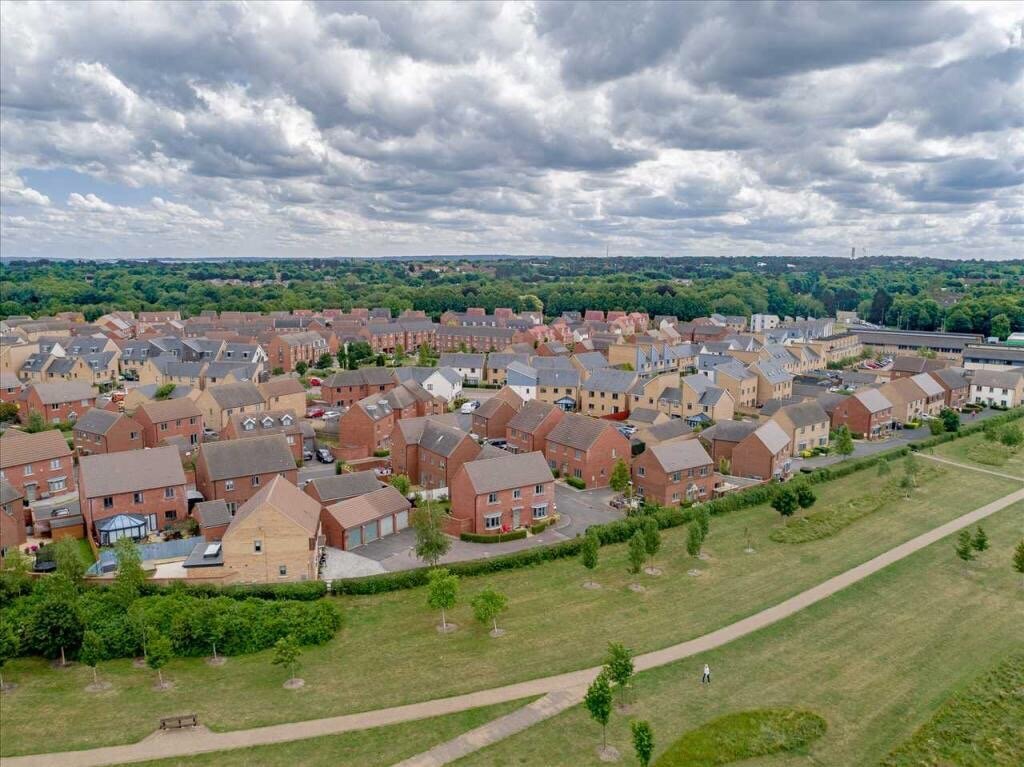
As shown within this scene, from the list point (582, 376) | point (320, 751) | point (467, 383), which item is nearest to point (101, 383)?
point (467, 383)

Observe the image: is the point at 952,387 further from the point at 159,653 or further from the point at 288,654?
the point at 159,653

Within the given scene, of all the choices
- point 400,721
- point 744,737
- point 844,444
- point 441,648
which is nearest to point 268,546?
point 441,648

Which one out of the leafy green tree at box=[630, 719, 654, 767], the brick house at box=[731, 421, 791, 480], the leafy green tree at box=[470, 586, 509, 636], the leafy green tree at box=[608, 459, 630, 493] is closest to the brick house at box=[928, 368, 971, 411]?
the brick house at box=[731, 421, 791, 480]

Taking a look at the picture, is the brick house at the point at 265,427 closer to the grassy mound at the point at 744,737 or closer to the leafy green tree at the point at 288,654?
the leafy green tree at the point at 288,654

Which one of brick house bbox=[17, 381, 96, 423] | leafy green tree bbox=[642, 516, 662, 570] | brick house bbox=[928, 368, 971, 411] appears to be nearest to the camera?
leafy green tree bbox=[642, 516, 662, 570]

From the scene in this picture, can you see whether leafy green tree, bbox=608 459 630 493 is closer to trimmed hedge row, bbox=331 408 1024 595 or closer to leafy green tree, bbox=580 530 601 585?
trimmed hedge row, bbox=331 408 1024 595
